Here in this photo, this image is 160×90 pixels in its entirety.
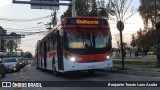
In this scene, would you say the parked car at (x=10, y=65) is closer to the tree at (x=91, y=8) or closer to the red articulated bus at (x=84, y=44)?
the tree at (x=91, y=8)

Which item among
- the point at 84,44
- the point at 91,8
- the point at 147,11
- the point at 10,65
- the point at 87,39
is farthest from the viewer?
the point at 147,11

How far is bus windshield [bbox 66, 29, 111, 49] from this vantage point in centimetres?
2244

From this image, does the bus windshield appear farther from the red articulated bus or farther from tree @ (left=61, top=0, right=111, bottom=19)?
tree @ (left=61, top=0, right=111, bottom=19)

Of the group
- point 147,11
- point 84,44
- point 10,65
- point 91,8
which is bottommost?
point 10,65

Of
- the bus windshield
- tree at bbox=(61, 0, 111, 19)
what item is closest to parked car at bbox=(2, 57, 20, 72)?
tree at bbox=(61, 0, 111, 19)

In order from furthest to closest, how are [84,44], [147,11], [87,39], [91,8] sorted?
[147,11] → [91,8] → [87,39] → [84,44]

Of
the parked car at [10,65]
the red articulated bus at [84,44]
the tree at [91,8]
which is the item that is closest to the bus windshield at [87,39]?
the red articulated bus at [84,44]

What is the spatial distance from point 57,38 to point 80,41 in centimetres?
248

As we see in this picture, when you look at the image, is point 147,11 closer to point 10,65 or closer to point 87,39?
point 10,65

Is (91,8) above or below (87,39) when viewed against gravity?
above

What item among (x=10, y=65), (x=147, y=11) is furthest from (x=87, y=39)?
(x=147, y=11)

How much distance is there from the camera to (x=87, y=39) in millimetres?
22562

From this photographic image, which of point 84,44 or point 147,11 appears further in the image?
point 147,11

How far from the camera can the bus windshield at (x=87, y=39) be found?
22.4 m
